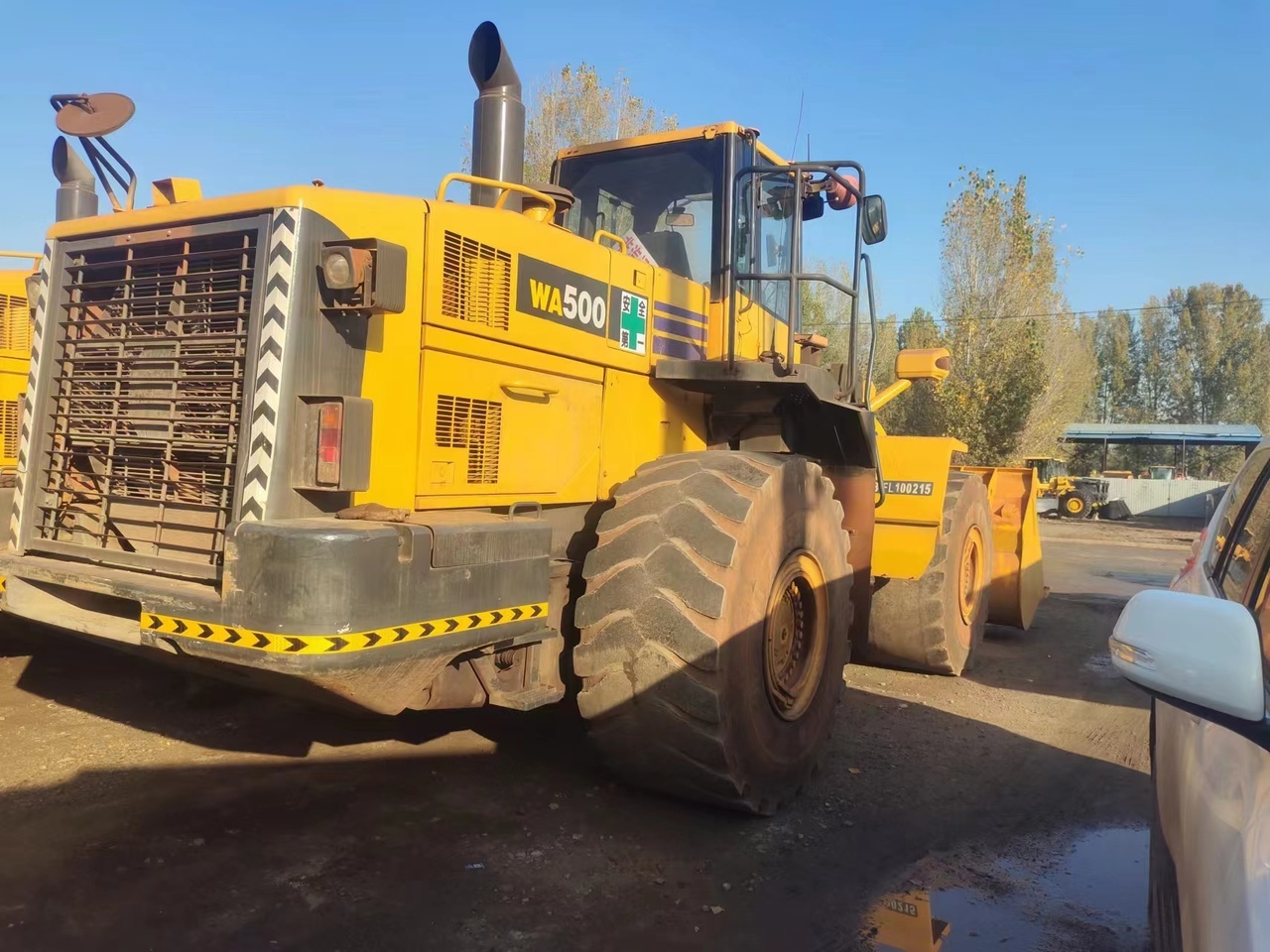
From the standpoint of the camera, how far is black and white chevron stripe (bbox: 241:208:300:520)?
314 cm

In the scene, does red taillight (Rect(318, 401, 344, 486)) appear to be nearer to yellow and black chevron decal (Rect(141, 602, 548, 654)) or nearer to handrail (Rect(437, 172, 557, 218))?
yellow and black chevron decal (Rect(141, 602, 548, 654))

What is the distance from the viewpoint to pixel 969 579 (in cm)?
779

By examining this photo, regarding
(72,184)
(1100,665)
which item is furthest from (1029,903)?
(72,184)

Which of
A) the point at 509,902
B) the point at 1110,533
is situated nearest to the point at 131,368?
the point at 509,902

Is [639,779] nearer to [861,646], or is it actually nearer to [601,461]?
[601,461]

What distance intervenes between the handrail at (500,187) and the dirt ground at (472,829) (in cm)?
266

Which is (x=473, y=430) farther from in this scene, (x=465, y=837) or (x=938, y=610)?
(x=938, y=610)

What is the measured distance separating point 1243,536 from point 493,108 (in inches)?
152

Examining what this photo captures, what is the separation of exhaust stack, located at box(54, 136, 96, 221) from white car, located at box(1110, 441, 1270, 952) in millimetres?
6670

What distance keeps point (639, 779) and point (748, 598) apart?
935 mm

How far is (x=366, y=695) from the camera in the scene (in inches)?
124

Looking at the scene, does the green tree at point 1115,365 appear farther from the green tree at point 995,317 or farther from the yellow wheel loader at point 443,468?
the yellow wheel loader at point 443,468

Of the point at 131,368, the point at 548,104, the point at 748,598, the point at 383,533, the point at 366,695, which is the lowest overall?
the point at 366,695

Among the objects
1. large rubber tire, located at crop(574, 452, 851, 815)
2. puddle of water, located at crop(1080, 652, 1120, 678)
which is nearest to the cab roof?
large rubber tire, located at crop(574, 452, 851, 815)
